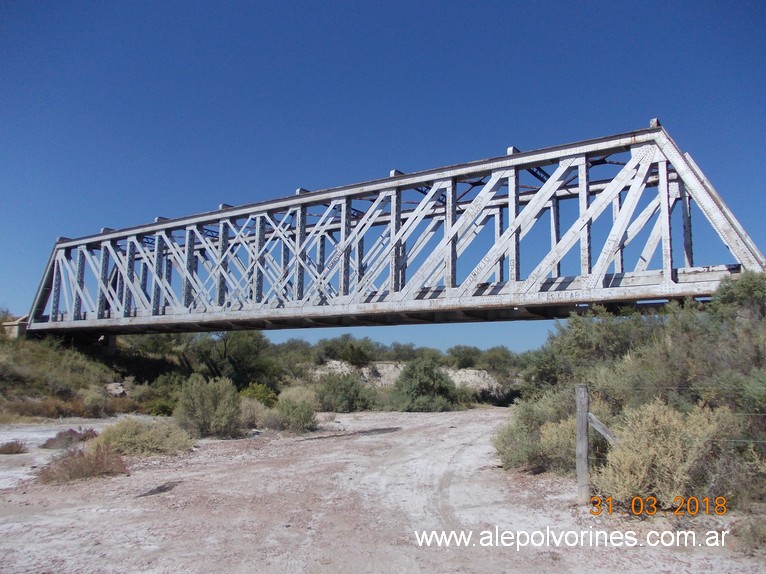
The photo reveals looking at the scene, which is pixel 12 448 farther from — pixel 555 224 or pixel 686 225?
pixel 686 225

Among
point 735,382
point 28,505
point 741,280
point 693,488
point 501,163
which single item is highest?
point 501,163

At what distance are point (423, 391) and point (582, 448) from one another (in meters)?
23.3

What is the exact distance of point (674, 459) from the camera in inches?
275

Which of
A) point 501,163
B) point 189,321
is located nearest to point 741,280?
point 501,163

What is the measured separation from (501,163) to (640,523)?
39.6 feet

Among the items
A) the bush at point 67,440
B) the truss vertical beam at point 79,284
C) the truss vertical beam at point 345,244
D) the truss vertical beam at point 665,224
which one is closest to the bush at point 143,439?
the bush at point 67,440

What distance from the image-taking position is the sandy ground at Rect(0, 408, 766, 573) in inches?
237

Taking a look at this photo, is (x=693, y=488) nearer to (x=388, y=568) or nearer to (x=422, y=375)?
(x=388, y=568)

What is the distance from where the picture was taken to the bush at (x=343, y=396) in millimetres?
28531

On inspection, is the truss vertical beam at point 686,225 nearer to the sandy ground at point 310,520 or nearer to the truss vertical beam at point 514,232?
the truss vertical beam at point 514,232

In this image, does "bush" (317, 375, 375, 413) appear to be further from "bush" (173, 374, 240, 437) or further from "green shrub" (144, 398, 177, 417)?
"bush" (173, 374, 240, 437)

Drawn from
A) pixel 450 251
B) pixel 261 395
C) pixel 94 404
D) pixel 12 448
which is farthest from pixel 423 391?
pixel 12 448

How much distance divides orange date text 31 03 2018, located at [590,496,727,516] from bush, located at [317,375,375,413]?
2175 cm

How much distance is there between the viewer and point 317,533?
704 centimetres
